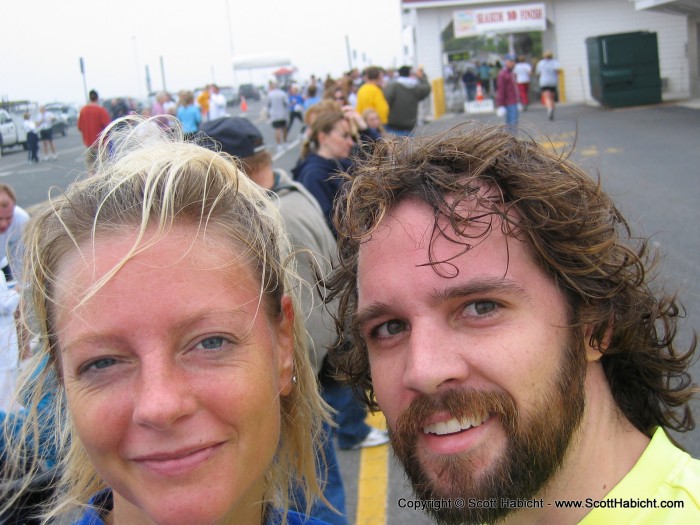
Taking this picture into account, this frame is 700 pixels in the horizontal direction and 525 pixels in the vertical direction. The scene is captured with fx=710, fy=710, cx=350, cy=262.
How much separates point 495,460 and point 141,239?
905 mm

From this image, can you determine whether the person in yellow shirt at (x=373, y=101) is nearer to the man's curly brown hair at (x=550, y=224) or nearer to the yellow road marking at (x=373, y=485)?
the yellow road marking at (x=373, y=485)

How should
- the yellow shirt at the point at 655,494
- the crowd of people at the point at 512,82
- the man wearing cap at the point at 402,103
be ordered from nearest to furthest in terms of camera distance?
the yellow shirt at the point at 655,494
the man wearing cap at the point at 402,103
the crowd of people at the point at 512,82

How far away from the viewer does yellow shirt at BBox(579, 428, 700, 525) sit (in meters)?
1.44

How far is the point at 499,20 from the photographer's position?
27.2 metres

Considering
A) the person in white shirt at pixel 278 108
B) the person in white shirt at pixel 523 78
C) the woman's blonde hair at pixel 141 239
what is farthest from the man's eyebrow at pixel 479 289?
the person in white shirt at pixel 523 78

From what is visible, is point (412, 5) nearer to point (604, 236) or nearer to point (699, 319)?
point (699, 319)

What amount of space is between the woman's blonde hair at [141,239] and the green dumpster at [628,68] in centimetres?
2207

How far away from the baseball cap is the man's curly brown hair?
2088 mm

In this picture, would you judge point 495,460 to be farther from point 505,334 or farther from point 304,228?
point 304,228

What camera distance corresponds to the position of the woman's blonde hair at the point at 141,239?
5.44 ft

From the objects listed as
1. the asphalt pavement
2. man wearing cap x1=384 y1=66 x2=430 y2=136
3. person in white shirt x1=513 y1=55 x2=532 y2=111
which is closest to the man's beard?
the asphalt pavement

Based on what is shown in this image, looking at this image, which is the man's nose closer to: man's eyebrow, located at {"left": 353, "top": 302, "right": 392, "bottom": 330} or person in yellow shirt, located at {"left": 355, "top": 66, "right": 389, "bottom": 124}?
man's eyebrow, located at {"left": 353, "top": 302, "right": 392, "bottom": 330}

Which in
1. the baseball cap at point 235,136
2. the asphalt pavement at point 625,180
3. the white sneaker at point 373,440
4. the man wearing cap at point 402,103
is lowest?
the white sneaker at point 373,440

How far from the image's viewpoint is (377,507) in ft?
12.6
